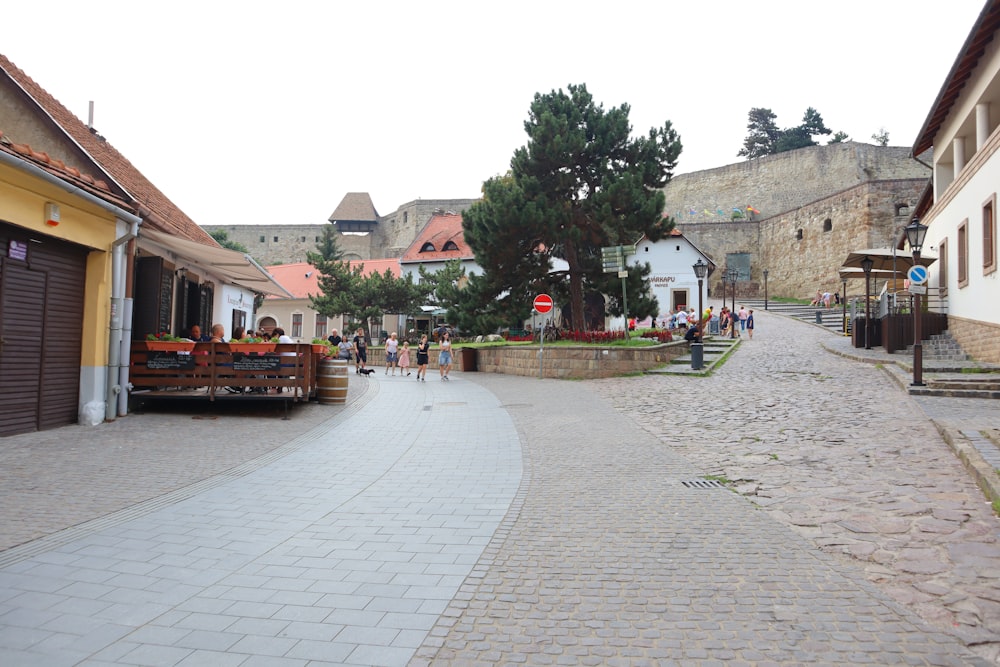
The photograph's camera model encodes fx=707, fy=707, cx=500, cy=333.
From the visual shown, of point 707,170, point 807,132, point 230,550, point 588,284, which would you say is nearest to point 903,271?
point 588,284

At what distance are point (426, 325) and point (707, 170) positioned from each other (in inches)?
1258

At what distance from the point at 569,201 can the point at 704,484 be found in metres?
18.1

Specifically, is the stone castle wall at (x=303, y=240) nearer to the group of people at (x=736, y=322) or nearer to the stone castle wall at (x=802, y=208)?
the stone castle wall at (x=802, y=208)

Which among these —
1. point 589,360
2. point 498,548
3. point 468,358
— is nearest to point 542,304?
point 589,360

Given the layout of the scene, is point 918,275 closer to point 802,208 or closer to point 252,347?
point 252,347

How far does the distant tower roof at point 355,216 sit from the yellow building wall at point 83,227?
69.4 metres

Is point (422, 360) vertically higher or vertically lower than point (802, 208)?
lower

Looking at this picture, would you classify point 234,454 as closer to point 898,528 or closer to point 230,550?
point 230,550

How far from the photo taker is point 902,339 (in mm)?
20578

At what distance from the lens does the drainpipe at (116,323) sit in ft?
35.1

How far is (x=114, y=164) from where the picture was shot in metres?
15.0

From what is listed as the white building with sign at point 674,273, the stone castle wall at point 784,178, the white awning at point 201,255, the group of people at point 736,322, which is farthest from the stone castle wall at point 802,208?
the white awning at point 201,255

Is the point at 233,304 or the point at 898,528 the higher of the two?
the point at 233,304

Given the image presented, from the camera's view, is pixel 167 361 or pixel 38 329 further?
pixel 167 361
